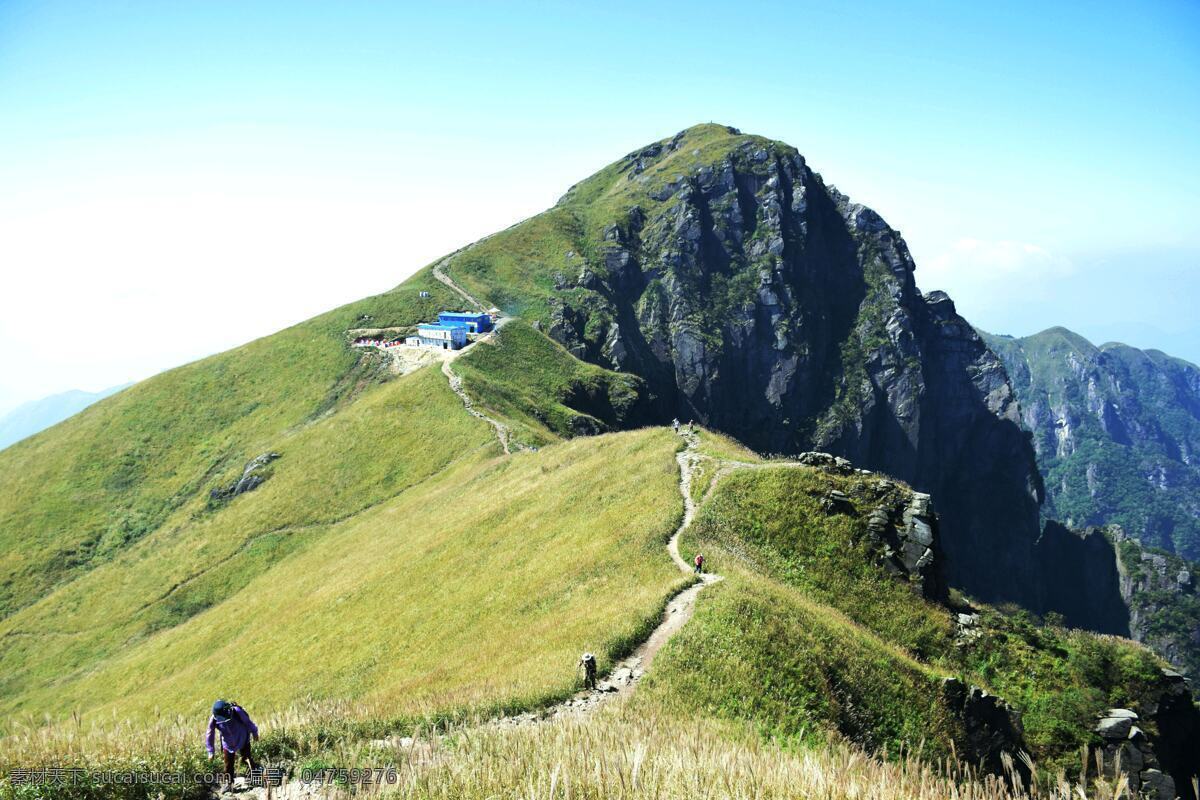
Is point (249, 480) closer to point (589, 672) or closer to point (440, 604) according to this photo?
point (440, 604)

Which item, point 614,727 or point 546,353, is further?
point 546,353

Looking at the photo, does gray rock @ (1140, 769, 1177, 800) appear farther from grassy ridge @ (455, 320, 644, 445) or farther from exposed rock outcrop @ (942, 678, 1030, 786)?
grassy ridge @ (455, 320, 644, 445)

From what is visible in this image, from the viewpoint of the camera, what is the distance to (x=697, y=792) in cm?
676

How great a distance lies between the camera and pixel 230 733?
11.5 m

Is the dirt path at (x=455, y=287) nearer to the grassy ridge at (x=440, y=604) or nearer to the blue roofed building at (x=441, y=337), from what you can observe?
the blue roofed building at (x=441, y=337)

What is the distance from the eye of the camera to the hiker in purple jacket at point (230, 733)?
1138 centimetres

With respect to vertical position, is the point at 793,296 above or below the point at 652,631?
above

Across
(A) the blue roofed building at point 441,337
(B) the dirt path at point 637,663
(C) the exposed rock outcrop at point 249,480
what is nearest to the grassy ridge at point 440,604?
(B) the dirt path at point 637,663

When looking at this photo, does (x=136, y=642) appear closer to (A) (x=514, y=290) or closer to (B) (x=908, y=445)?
(A) (x=514, y=290)

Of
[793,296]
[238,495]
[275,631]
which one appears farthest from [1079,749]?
[793,296]

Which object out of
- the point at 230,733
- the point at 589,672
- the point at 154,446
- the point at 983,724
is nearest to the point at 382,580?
the point at 589,672

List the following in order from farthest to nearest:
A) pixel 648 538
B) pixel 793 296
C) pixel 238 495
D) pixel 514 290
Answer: pixel 793 296 → pixel 514 290 → pixel 238 495 → pixel 648 538

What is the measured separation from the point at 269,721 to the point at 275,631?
114 ft

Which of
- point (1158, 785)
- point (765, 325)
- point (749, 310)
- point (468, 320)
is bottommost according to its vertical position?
point (1158, 785)
